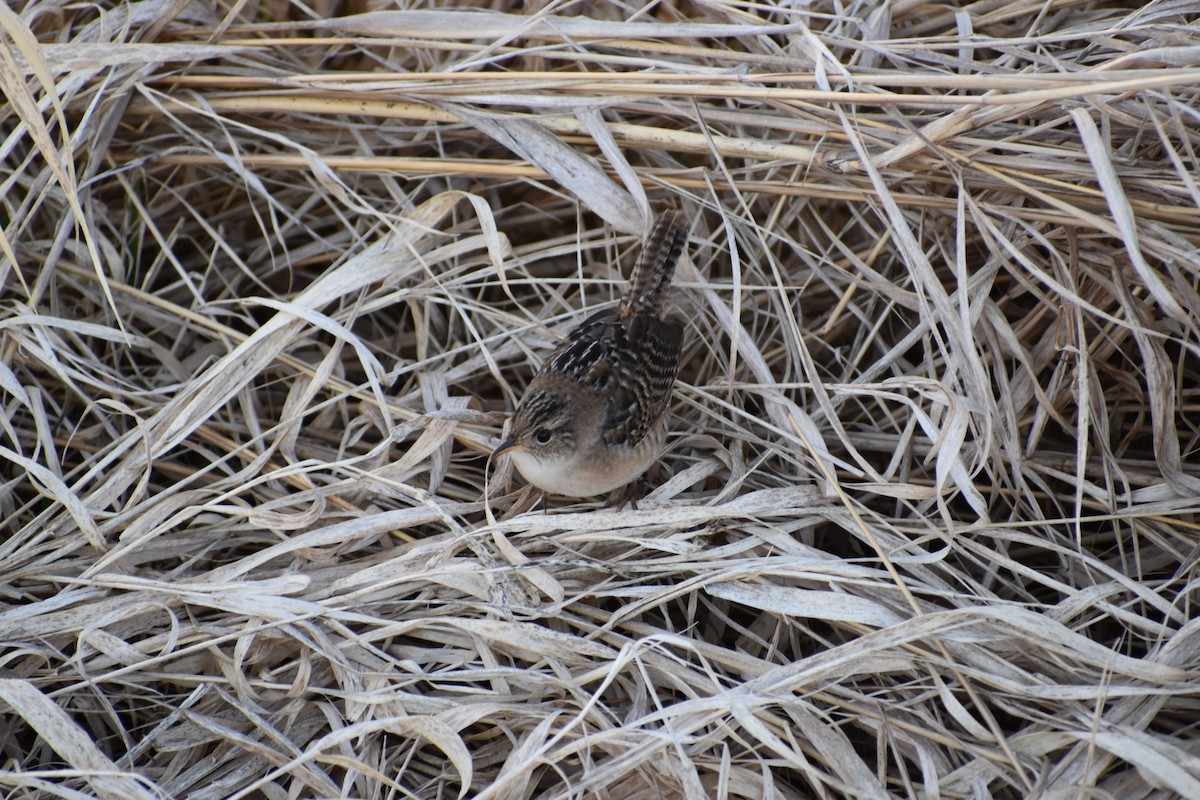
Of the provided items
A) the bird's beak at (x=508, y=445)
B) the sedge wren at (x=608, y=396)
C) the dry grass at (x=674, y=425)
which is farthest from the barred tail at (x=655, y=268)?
the bird's beak at (x=508, y=445)

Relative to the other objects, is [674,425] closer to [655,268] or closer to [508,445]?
[655,268]

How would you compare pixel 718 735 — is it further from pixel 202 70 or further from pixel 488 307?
pixel 202 70

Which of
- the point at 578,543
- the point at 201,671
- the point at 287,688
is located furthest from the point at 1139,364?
the point at 201,671

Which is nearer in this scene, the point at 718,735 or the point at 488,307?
the point at 718,735

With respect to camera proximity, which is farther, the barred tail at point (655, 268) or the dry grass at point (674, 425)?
the barred tail at point (655, 268)

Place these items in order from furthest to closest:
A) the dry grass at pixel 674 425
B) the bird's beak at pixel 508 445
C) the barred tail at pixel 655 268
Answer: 1. the barred tail at pixel 655 268
2. the bird's beak at pixel 508 445
3. the dry grass at pixel 674 425

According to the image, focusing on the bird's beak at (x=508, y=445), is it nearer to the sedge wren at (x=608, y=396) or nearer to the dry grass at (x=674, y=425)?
the sedge wren at (x=608, y=396)

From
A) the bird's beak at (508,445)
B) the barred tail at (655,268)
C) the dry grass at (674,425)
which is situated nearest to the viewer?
the dry grass at (674,425)
